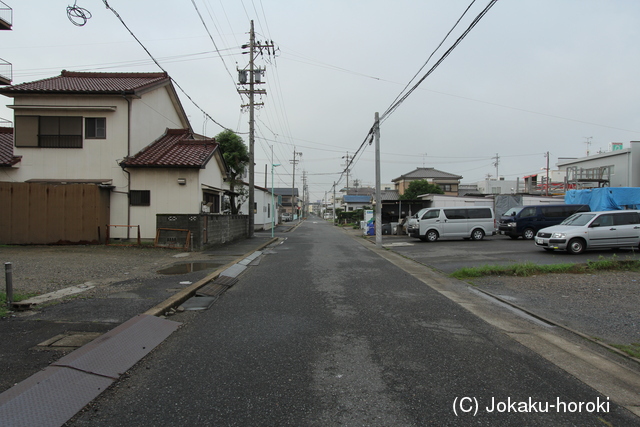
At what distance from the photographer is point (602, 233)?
13695 mm

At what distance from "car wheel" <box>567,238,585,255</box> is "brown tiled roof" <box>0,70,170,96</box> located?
1860 centimetres

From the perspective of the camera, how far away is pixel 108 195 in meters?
16.0

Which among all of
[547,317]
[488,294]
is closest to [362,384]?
[547,317]

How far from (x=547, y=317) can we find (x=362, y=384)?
443 centimetres

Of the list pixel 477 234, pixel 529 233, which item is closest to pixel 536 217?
pixel 529 233

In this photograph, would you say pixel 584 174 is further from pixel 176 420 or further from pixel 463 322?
pixel 176 420

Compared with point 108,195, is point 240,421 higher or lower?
lower

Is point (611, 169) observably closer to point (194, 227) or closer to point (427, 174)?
point (194, 227)

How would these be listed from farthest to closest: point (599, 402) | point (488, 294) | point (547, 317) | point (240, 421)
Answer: point (488, 294) → point (547, 317) → point (599, 402) → point (240, 421)

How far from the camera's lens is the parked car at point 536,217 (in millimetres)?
20125

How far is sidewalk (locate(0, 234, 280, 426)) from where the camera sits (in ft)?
10.7

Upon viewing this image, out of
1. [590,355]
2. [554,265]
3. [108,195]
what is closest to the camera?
[590,355]

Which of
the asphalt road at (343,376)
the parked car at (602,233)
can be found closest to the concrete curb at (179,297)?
the asphalt road at (343,376)

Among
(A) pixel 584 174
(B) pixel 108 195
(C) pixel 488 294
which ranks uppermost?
(A) pixel 584 174
